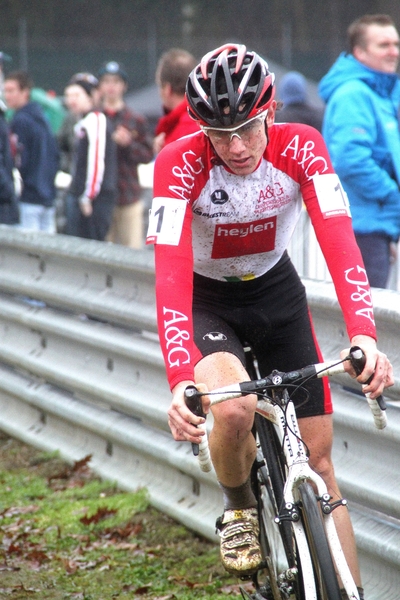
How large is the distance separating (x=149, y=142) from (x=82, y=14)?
13.6 m

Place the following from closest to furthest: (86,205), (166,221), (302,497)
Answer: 1. (302,497)
2. (166,221)
3. (86,205)

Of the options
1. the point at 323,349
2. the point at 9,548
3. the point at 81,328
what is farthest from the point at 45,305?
the point at 323,349

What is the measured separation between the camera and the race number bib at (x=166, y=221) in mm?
3449

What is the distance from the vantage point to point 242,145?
3490 millimetres

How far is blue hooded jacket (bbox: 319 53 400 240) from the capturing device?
5938mm

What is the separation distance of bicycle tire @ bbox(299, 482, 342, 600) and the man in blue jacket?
3212mm

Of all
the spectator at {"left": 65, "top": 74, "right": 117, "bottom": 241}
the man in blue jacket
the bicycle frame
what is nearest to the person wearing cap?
the spectator at {"left": 65, "top": 74, "right": 117, "bottom": 241}

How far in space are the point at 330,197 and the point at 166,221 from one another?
2.04 ft

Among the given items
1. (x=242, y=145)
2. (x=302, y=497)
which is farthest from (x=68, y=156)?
(x=302, y=497)

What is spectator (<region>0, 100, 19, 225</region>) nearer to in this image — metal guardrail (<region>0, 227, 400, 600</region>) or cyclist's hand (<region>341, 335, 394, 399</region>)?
metal guardrail (<region>0, 227, 400, 600</region>)

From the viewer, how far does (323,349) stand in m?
4.33

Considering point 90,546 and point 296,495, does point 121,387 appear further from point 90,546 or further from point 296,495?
point 296,495

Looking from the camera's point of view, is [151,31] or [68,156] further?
[151,31]

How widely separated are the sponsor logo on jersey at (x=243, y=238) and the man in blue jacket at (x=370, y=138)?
2.27m
